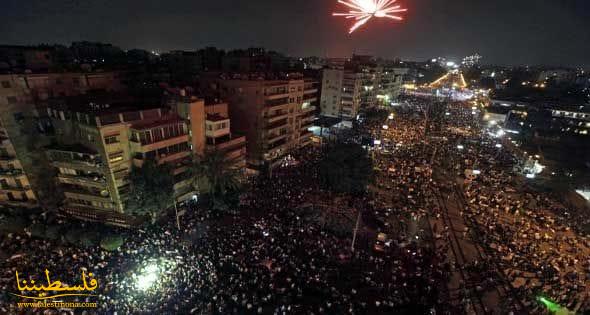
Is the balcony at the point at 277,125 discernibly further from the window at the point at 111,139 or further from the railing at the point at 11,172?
the railing at the point at 11,172

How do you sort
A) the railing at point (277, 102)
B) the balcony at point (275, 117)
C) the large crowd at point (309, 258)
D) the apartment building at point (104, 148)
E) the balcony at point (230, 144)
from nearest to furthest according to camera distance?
the large crowd at point (309, 258) < the apartment building at point (104, 148) < the balcony at point (230, 144) < the railing at point (277, 102) < the balcony at point (275, 117)

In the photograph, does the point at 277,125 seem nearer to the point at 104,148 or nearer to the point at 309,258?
the point at 104,148

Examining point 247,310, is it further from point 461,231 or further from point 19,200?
point 19,200

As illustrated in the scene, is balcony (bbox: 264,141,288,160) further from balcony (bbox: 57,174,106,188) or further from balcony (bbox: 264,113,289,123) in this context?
balcony (bbox: 57,174,106,188)

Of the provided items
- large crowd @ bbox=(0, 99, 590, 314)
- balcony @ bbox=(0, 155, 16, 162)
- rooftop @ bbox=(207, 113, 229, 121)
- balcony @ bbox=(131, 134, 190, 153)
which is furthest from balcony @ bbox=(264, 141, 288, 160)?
balcony @ bbox=(0, 155, 16, 162)

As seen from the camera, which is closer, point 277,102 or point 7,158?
point 7,158

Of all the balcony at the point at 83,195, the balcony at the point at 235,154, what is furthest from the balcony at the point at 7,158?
the balcony at the point at 235,154

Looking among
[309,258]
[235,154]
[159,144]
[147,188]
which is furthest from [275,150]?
[309,258]
